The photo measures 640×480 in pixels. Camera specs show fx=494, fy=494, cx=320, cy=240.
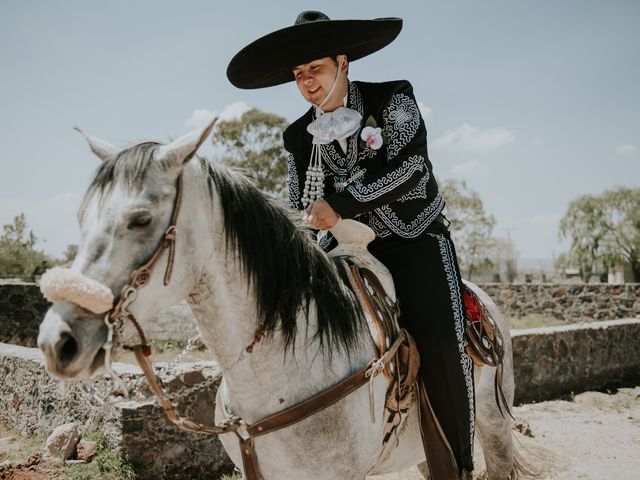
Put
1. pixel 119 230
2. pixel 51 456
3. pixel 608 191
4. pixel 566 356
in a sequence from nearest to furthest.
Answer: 1. pixel 119 230
2. pixel 51 456
3. pixel 566 356
4. pixel 608 191

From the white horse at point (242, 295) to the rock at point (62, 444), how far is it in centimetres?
289

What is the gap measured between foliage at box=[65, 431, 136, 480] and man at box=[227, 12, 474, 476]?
2906mm

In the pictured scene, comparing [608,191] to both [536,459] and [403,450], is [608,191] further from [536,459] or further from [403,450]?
[403,450]

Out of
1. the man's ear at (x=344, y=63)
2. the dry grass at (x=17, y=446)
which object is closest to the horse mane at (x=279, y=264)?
the man's ear at (x=344, y=63)

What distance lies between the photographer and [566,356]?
8.28 m

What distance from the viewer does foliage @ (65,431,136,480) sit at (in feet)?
13.5

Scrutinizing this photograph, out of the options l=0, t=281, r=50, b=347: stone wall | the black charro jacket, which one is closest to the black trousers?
the black charro jacket

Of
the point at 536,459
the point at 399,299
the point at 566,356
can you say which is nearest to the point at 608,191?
the point at 566,356

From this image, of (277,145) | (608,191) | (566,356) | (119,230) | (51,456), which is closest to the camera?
(119,230)

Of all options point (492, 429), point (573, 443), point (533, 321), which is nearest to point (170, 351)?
point (573, 443)

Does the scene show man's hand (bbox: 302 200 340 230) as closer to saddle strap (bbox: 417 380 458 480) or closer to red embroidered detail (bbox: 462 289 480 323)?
saddle strap (bbox: 417 380 458 480)

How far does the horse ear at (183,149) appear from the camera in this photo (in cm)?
169

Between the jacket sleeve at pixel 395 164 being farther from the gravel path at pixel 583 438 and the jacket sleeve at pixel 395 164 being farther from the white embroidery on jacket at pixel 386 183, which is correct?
the gravel path at pixel 583 438

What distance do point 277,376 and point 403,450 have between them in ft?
3.67
